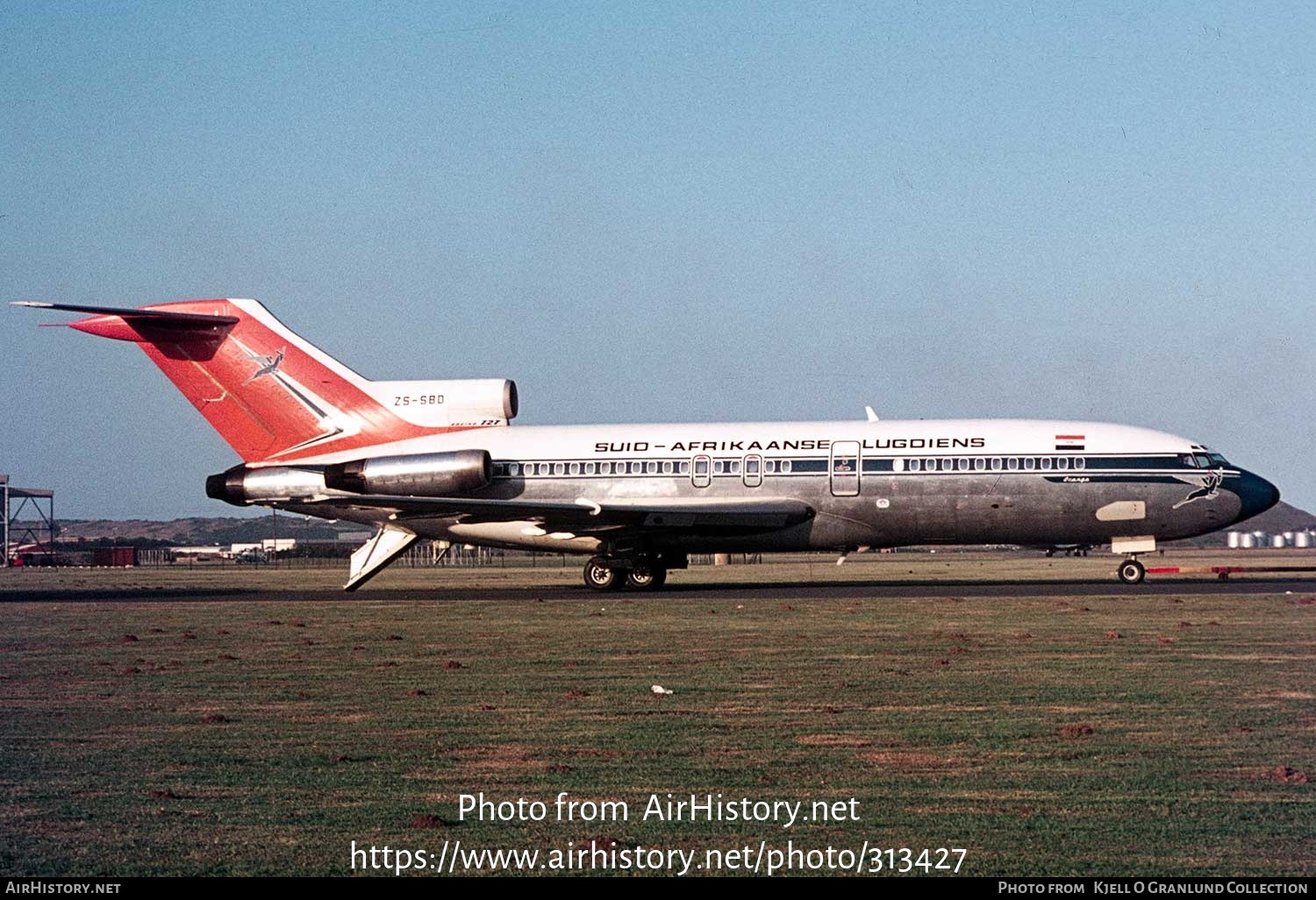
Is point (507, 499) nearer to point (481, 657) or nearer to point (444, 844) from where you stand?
point (481, 657)

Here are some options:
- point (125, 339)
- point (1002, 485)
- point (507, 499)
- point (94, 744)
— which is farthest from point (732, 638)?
point (125, 339)

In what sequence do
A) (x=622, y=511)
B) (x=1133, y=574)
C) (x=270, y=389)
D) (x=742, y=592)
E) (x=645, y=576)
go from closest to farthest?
(x=742, y=592) < (x=1133, y=574) < (x=622, y=511) < (x=645, y=576) < (x=270, y=389)

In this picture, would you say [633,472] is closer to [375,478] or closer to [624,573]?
[624,573]

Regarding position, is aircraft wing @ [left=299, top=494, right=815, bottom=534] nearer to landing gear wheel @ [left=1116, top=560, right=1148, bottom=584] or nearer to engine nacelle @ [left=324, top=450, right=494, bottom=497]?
engine nacelle @ [left=324, top=450, right=494, bottom=497]

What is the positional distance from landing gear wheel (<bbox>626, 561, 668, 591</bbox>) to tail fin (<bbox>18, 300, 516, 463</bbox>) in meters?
5.79

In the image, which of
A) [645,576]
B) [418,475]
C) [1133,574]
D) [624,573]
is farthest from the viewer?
[418,475]

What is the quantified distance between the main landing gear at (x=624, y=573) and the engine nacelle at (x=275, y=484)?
717 cm

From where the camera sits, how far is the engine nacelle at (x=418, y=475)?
35594 millimetres

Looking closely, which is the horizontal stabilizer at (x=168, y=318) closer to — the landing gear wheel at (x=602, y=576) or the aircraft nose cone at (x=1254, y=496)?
the landing gear wheel at (x=602, y=576)

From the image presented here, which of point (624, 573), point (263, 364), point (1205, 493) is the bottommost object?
point (624, 573)

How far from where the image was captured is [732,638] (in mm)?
19391

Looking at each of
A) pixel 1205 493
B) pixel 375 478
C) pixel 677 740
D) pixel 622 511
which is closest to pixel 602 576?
pixel 622 511

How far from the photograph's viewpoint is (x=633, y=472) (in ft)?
116

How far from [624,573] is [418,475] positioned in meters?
5.69
